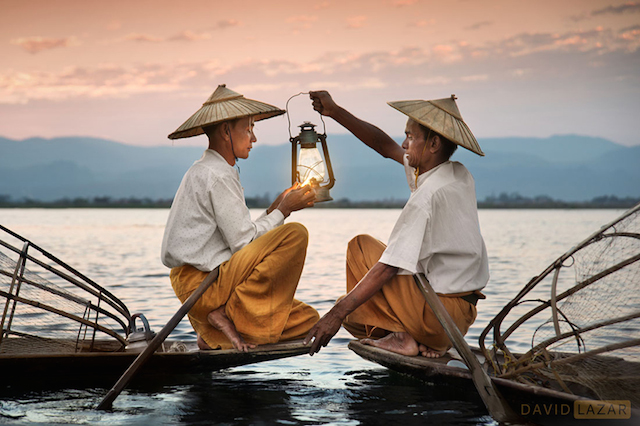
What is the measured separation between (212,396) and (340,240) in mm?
18752

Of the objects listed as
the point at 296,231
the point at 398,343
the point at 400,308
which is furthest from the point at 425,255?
the point at 296,231

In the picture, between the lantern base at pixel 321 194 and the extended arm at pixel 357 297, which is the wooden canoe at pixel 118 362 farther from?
the lantern base at pixel 321 194

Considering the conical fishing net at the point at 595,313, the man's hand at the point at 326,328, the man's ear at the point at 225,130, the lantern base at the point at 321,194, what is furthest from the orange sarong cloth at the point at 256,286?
the conical fishing net at the point at 595,313

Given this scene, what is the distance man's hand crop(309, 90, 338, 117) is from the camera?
4.94 metres

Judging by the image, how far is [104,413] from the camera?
→ 416cm

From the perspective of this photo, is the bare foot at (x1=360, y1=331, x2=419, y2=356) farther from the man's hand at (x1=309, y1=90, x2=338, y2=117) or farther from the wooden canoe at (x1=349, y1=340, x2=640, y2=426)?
the man's hand at (x1=309, y1=90, x2=338, y2=117)

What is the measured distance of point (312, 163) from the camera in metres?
4.60

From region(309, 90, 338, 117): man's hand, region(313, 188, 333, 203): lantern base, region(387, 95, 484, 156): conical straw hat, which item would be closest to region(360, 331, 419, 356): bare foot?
region(313, 188, 333, 203): lantern base

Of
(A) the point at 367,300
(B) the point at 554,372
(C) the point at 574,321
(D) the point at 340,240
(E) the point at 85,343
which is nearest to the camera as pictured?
(B) the point at 554,372

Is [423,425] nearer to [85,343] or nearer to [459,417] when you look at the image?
[459,417]

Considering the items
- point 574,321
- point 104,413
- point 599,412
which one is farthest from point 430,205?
point 104,413

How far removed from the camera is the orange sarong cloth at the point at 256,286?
4387 millimetres

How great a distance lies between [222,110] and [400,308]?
1.75 m

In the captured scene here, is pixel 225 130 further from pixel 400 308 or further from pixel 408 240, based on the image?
pixel 400 308
